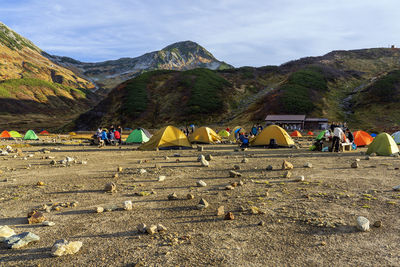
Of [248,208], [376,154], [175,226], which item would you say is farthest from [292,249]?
[376,154]

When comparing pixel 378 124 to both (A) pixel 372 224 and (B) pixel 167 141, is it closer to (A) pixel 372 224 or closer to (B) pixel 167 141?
(B) pixel 167 141

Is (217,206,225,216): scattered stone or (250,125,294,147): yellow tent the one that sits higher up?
(250,125,294,147): yellow tent

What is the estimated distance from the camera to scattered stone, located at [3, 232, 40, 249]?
4.95 metres

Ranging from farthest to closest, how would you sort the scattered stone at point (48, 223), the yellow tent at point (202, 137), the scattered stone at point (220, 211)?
the yellow tent at point (202, 137) < the scattered stone at point (220, 211) < the scattered stone at point (48, 223)

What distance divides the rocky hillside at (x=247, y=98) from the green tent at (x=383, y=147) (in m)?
41.8

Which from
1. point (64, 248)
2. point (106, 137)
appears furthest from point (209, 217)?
point (106, 137)

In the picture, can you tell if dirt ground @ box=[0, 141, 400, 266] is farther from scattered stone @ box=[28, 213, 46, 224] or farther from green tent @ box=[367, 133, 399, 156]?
green tent @ box=[367, 133, 399, 156]

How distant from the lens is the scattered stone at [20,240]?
4.95 metres

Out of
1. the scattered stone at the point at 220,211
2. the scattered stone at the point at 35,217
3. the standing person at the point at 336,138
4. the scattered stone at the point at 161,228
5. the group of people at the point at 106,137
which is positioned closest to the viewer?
the scattered stone at the point at 161,228

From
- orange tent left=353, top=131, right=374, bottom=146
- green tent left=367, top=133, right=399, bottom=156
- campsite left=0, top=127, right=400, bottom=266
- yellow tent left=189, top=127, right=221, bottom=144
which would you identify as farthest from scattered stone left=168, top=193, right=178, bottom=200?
orange tent left=353, top=131, right=374, bottom=146

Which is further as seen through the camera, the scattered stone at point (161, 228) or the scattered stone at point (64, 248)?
the scattered stone at point (161, 228)

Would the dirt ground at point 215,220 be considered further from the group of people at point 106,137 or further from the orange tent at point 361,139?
the group of people at point 106,137

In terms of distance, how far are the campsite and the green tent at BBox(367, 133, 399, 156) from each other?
659cm

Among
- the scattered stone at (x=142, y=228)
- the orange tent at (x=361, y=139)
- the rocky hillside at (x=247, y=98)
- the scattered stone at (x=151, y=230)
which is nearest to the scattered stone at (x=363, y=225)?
the scattered stone at (x=151, y=230)
